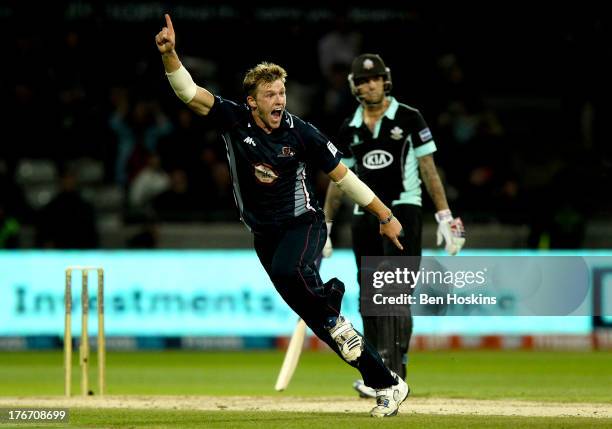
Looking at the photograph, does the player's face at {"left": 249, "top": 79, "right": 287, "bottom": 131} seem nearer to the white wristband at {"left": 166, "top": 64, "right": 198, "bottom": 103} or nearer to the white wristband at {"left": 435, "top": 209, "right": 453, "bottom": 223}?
the white wristband at {"left": 166, "top": 64, "right": 198, "bottom": 103}

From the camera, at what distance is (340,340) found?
332 inches

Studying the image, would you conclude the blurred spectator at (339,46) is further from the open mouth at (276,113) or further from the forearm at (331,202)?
the open mouth at (276,113)

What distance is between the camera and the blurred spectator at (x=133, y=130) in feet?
61.7

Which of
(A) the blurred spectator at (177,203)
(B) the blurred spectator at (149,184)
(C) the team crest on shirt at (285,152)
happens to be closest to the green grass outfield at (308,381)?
(C) the team crest on shirt at (285,152)

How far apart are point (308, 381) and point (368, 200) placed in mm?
4587

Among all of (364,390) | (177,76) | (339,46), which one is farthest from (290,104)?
(177,76)

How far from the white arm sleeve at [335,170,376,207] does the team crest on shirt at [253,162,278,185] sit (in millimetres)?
413

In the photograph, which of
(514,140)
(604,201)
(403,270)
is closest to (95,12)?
(514,140)

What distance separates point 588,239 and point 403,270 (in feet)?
25.2

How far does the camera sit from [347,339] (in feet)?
27.7

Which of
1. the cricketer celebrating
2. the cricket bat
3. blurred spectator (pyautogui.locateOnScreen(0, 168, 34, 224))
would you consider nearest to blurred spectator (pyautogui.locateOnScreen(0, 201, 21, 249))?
blurred spectator (pyautogui.locateOnScreen(0, 168, 34, 224))

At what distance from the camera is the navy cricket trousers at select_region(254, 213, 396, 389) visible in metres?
8.43

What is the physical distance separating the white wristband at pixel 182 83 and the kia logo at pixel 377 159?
2.27 metres

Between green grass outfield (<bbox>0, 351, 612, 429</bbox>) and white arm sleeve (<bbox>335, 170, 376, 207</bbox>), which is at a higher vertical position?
white arm sleeve (<bbox>335, 170, 376, 207</bbox>)
